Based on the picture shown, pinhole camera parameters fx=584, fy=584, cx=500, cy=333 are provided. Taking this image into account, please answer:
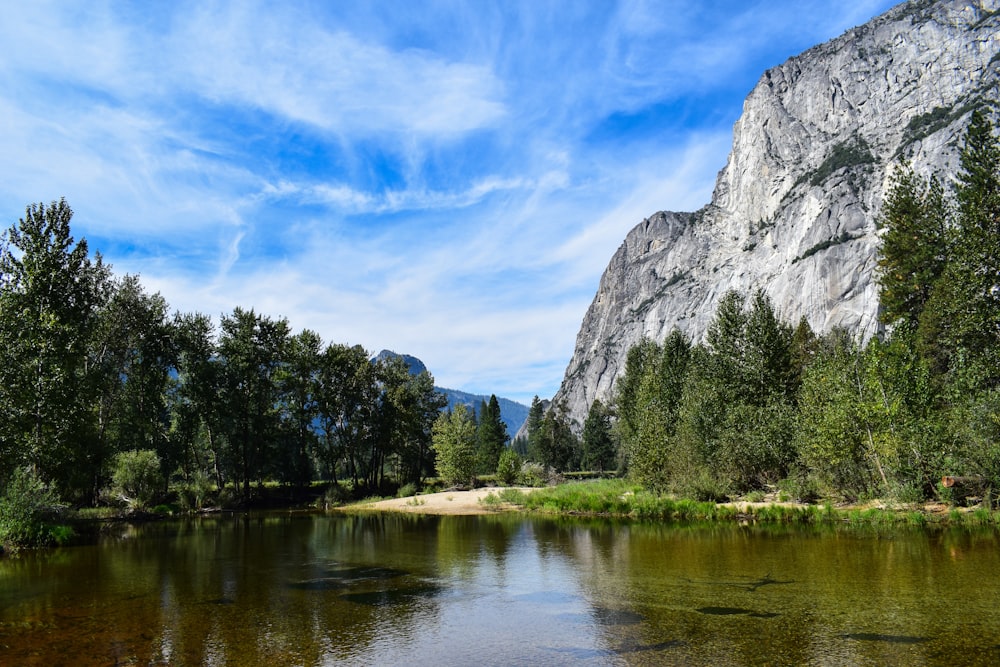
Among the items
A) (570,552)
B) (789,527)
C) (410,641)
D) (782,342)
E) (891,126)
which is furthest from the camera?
(891,126)

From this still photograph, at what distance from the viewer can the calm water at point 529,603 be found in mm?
10922

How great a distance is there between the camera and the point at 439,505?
49.4m

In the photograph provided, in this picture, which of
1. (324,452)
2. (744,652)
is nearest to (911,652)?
(744,652)

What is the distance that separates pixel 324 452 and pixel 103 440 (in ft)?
84.2

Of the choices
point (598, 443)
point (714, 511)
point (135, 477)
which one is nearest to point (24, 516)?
point (135, 477)

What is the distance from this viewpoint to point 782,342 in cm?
4900

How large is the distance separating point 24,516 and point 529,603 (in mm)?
25538

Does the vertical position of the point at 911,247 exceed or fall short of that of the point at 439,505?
it exceeds it

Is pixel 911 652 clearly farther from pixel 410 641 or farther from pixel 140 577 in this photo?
pixel 140 577

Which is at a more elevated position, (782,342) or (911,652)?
(782,342)

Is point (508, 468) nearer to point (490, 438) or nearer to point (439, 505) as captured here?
point (439, 505)

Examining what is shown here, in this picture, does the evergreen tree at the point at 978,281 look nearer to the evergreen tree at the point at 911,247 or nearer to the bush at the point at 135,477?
the evergreen tree at the point at 911,247

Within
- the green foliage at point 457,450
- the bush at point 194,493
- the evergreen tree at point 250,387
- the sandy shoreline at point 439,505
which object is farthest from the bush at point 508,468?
the bush at point 194,493

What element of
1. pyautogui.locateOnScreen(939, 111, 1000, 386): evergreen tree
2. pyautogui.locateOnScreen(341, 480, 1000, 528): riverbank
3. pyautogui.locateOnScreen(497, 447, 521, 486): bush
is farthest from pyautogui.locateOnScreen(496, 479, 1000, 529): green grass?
pyautogui.locateOnScreen(497, 447, 521, 486): bush
